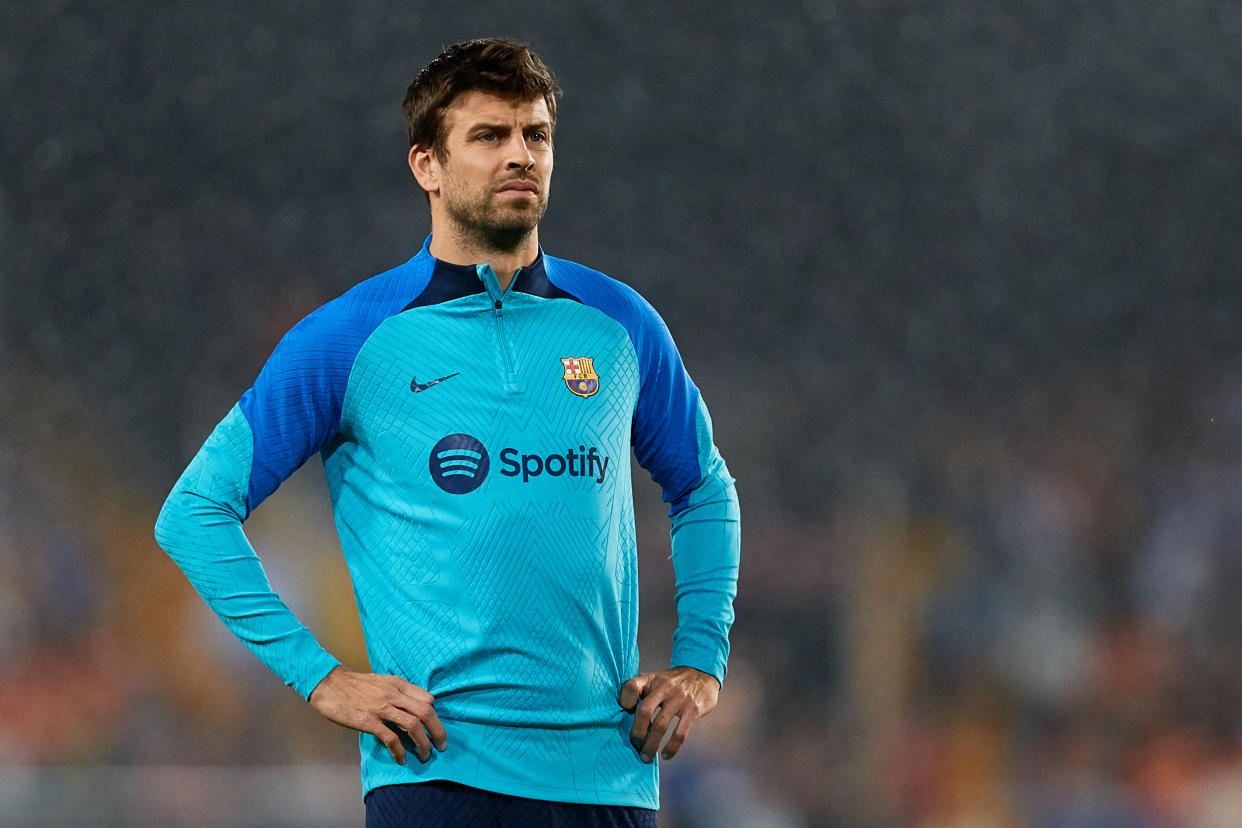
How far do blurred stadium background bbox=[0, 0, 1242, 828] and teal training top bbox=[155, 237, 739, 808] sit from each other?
5.34 feet

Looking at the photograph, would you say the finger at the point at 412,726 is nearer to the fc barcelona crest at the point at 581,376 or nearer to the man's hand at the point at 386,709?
the man's hand at the point at 386,709

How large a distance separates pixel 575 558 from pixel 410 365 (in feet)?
0.63

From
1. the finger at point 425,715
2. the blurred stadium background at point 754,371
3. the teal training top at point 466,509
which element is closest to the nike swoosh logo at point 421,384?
the teal training top at point 466,509

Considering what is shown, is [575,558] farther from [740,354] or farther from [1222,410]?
[1222,410]

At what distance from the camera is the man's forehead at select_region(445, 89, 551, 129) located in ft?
3.46

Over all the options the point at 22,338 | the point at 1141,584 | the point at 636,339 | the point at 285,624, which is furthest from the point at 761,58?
the point at 285,624

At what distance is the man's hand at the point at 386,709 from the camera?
99 centimetres

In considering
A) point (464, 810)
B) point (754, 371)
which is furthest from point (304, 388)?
point (754, 371)

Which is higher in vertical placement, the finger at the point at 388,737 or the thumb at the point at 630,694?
the thumb at the point at 630,694

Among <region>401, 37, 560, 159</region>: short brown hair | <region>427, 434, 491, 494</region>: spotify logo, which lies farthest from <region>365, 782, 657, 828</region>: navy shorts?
<region>401, 37, 560, 159</region>: short brown hair

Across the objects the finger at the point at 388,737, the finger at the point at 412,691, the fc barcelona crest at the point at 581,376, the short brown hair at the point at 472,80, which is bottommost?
the finger at the point at 388,737

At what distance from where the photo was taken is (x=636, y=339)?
1.11 metres

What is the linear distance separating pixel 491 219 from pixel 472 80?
0.36 feet

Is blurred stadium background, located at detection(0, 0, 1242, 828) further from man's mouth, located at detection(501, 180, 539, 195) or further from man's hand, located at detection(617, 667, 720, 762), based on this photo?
man's mouth, located at detection(501, 180, 539, 195)
